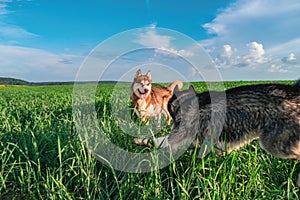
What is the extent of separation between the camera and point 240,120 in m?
3.26

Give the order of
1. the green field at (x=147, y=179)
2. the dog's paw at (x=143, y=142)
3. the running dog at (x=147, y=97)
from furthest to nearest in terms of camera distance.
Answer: the running dog at (x=147, y=97)
the dog's paw at (x=143, y=142)
the green field at (x=147, y=179)

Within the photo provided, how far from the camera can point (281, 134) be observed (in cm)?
289

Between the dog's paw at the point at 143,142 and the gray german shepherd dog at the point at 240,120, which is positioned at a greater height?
→ the gray german shepherd dog at the point at 240,120

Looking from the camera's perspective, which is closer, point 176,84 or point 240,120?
point 240,120

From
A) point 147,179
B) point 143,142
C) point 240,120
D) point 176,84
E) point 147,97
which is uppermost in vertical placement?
point 176,84

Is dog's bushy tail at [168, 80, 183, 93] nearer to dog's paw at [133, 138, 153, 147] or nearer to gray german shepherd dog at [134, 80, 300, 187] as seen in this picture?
gray german shepherd dog at [134, 80, 300, 187]

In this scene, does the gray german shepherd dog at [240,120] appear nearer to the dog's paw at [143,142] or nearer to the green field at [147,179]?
the dog's paw at [143,142]

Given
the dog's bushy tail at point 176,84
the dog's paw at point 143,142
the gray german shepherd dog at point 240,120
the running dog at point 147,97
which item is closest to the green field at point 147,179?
the dog's paw at point 143,142

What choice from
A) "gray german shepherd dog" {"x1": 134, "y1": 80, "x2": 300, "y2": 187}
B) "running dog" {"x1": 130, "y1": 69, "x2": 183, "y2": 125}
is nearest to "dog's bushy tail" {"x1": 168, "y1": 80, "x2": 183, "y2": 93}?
"running dog" {"x1": 130, "y1": 69, "x2": 183, "y2": 125}

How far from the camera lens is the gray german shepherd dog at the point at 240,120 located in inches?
114

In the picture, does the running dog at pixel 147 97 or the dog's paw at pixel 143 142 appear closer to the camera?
the dog's paw at pixel 143 142

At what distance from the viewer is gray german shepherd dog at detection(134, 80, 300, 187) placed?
289 centimetres

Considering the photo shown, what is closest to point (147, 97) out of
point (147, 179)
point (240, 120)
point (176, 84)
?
point (176, 84)

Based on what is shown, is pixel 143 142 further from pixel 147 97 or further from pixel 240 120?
pixel 147 97
